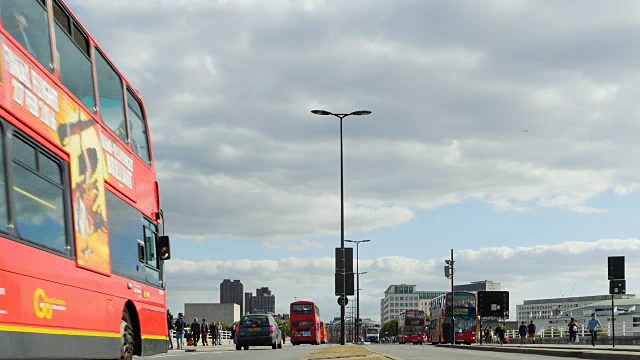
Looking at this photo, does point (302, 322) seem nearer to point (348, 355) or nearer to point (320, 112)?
point (320, 112)

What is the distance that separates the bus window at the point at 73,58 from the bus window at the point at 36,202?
1326 millimetres

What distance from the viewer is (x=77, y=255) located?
31.3 feet

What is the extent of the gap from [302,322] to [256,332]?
22753 mm

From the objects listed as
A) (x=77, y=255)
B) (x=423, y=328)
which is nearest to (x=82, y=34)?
(x=77, y=255)

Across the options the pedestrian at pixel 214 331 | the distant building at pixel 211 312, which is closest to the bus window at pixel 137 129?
the pedestrian at pixel 214 331

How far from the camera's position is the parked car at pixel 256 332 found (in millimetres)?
38719

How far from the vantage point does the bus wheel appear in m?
11.3

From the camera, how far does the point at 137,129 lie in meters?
13.7

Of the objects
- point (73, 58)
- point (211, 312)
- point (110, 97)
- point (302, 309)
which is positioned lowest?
point (211, 312)

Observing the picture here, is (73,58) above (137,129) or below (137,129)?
above

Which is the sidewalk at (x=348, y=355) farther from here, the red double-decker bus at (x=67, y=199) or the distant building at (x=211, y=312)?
the distant building at (x=211, y=312)

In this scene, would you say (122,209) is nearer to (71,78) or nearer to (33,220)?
(71,78)

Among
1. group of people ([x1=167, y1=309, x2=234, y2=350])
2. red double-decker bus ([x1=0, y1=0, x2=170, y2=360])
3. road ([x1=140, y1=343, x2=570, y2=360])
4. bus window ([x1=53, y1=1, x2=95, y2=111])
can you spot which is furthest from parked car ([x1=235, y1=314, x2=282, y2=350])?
bus window ([x1=53, y1=1, x2=95, y2=111])

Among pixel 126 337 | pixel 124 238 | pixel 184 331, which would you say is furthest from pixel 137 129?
pixel 184 331
